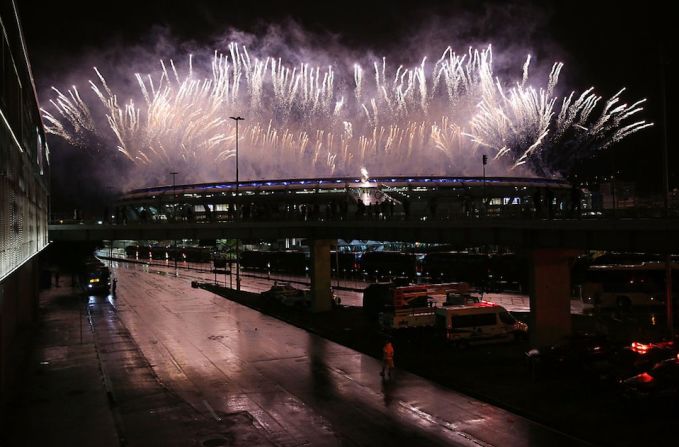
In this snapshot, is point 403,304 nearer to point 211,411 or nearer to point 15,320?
point 211,411

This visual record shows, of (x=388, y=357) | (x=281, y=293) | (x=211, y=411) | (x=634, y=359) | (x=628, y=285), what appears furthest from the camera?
(x=281, y=293)

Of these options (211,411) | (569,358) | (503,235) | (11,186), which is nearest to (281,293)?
(503,235)

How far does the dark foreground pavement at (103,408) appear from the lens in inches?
679

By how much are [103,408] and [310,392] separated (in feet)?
22.8

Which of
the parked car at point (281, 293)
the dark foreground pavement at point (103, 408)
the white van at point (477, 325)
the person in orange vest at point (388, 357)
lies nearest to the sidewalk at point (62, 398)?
the dark foreground pavement at point (103, 408)

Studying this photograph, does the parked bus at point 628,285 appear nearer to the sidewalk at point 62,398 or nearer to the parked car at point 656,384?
the parked car at point 656,384

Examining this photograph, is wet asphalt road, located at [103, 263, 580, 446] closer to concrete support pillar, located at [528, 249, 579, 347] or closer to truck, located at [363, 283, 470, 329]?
truck, located at [363, 283, 470, 329]

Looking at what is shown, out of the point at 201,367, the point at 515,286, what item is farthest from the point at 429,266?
the point at 201,367

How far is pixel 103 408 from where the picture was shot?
20375 millimetres

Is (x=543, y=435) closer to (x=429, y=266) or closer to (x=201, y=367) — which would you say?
(x=201, y=367)

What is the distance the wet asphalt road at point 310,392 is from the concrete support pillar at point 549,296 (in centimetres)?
718

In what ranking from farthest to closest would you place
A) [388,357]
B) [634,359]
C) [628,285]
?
[628,285]
[388,357]
[634,359]

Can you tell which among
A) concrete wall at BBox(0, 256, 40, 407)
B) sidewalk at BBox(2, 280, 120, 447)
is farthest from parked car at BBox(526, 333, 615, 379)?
concrete wall at BBox(0, 256, 40, 407)

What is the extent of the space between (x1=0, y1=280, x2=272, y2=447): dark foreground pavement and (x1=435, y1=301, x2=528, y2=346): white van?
13.0 metres
